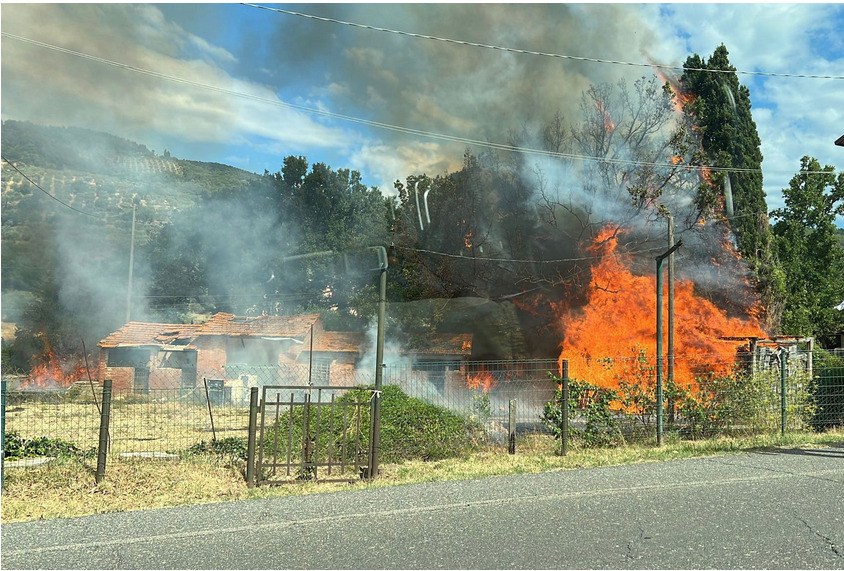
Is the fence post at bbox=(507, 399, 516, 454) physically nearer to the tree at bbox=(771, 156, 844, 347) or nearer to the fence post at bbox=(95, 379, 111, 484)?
the fence post at bbox=(95, 379, 111, 484)

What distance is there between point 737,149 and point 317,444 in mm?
24755

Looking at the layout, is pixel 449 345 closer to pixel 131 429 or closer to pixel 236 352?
pixel 236 352

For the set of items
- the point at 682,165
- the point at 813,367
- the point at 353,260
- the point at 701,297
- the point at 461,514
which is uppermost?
the point at 682,165

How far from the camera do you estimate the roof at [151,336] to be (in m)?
28.8

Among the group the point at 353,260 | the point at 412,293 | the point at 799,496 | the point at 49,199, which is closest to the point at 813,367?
the point at 799,496

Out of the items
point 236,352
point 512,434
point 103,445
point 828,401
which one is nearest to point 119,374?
point 236,352

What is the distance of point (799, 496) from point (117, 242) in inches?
1581

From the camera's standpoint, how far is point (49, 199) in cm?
4306

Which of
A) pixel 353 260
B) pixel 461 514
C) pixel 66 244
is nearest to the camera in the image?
pixel 461 514

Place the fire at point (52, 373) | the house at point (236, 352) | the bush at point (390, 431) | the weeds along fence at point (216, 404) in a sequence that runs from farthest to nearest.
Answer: the fire at point (52, 373)
the house at point (236, 352)
the weeds along fence at point (216, 404)
the bush at point (390, 431)

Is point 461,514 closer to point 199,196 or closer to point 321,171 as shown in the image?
point 321,171

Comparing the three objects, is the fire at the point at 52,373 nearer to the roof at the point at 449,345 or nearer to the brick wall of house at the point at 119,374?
the brick wall of house at the point at 119,374

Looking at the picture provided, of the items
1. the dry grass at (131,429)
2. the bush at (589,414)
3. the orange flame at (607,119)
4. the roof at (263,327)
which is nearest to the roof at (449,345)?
the roof at (263,327)

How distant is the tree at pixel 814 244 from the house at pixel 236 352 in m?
15.7
